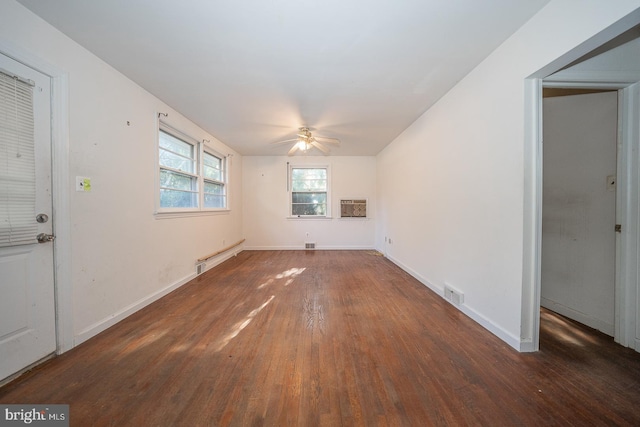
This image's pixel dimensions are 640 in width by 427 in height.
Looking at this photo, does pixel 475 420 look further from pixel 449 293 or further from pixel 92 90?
pixel 92 90

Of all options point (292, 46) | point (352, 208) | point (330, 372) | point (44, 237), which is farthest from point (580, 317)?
point (44, 237)

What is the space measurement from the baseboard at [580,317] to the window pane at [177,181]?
16.1 ft

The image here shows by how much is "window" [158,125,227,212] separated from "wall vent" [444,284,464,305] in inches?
147

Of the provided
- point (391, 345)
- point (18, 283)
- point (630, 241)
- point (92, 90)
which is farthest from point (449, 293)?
point (92, 90)

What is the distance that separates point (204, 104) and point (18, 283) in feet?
8.16

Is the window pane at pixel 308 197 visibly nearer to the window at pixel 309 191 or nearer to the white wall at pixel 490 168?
the window at pixel 309 191

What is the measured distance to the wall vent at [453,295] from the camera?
7.84 feet

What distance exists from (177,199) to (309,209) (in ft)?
10.8

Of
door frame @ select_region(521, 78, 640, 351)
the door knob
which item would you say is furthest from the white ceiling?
the door knob

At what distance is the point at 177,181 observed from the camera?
10.9 feet

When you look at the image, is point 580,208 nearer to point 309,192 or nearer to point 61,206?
point 61,206

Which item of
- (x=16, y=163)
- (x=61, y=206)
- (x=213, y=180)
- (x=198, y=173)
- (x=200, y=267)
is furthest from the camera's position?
A: (x=213, y=180)

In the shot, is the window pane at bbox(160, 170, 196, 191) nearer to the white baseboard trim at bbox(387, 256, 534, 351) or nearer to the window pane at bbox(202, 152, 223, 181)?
the window pane at bbox(202, 152, 223, 181)

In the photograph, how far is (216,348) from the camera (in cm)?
178
